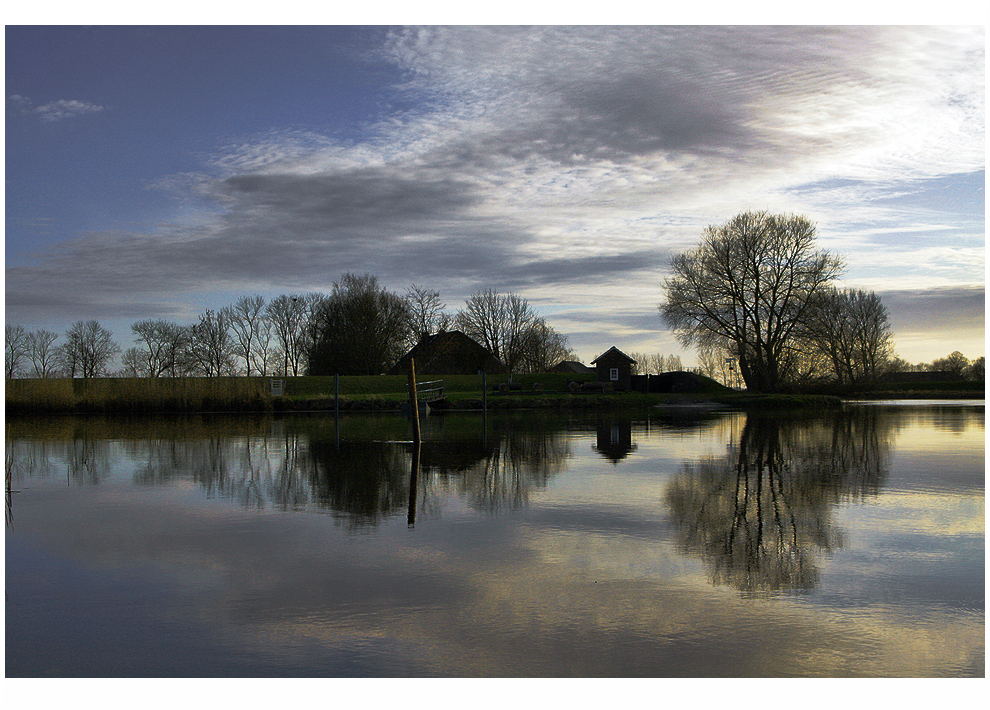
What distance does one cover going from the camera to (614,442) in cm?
1750

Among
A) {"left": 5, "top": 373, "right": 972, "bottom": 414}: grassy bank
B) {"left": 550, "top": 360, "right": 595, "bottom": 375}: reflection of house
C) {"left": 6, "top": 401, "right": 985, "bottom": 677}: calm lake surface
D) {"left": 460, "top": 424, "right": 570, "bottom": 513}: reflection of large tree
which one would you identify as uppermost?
{"left": 550, "top": 360, "right": 595, "bottom": 375}: reflection of house

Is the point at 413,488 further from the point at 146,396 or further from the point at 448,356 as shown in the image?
the point at 448,356

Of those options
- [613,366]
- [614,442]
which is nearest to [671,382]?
[613,366]

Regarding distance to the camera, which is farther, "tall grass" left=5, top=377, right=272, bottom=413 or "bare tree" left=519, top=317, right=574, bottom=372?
"bare tree" left=519, top=317, right=574, bottom=372

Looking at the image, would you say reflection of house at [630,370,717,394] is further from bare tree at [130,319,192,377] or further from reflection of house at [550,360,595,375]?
bare tree at [130,319,192,377]

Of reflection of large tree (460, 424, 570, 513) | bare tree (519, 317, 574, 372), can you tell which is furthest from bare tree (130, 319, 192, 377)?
reflection of large tree (460, 424, 570, 513)

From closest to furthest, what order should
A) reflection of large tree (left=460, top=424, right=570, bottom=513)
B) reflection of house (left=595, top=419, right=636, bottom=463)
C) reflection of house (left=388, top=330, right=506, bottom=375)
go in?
1. reflection of large tree (left=460, top=424, right=570, bottom=513)
2. reflection of house (left=595, top=419, right=636, bottom=463)
3. reflection of house (left=388, top=330, right=506, bottom=375)

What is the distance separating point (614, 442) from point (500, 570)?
11915 millimetres

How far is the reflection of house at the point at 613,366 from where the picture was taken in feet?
204

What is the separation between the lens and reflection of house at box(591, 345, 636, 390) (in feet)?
204

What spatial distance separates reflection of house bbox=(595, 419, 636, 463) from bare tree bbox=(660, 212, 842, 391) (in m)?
27.5

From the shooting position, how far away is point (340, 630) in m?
4.61

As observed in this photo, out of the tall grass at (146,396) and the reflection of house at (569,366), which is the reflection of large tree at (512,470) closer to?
the tall grass at (146,396)

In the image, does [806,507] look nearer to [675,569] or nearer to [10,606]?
[675,569]
